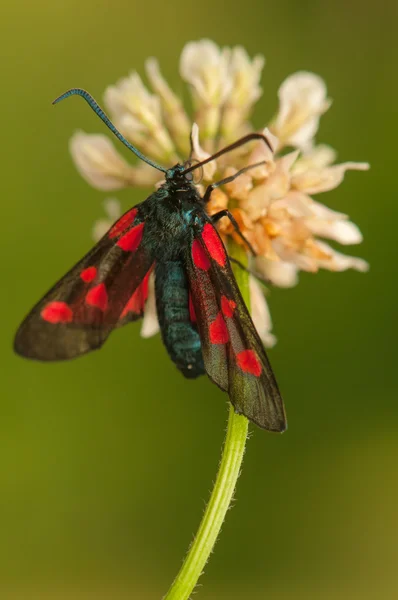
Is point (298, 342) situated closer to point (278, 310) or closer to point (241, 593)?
point (278, 310)

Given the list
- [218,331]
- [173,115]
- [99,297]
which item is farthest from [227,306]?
[173,115]

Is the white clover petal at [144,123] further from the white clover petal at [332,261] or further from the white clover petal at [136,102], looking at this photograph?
the white clover petal at [332,261]

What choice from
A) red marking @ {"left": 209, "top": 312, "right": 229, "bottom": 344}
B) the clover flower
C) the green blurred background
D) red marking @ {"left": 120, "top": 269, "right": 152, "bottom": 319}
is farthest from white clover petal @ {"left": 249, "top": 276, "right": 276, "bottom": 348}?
the green blurred background

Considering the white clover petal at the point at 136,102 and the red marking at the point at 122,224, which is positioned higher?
the white clover petal at the point at 136,102

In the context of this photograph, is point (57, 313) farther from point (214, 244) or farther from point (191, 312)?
point (214, 244)

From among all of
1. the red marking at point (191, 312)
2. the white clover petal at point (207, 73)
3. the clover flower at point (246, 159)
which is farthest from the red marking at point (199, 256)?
the white clover petal at point (207, 73)

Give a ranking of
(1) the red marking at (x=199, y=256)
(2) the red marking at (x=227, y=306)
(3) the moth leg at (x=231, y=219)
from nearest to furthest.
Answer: (2) the red marking at (x=227, y=306) → (1) the red marking at (x=199, y=256) → (3) the moth leg at (x=231, y=219)
